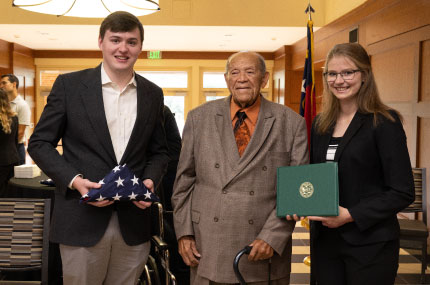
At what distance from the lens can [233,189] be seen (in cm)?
221

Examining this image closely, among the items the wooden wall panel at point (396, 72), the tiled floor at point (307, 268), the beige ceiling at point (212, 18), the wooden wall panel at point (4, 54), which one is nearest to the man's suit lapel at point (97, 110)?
the tiled floor at point (307, 268)

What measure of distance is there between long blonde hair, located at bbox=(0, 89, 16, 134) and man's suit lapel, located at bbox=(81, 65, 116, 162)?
355 centimetres

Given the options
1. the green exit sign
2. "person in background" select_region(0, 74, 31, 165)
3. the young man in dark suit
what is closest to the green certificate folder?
the young man in dark suit

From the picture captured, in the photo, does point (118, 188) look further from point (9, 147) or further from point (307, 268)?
point (9, 147)

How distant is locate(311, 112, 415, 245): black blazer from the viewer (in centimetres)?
206

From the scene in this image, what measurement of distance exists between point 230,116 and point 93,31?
8.90 metres

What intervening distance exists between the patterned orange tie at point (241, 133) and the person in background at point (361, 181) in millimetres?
348

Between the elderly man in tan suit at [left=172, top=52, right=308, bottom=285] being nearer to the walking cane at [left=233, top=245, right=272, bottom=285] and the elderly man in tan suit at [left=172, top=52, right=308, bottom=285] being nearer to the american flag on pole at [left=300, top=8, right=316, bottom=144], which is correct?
the walking cane at [left=233, top=245, right=272, bottom=285]

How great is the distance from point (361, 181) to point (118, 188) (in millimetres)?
1045

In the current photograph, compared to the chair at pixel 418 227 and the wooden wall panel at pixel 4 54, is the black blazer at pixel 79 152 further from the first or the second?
the wooden wall panel at pixel 4 54

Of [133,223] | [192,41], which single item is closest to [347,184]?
[133,223]

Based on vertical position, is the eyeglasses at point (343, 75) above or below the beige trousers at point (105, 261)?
above

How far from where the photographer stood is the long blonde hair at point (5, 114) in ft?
17.2

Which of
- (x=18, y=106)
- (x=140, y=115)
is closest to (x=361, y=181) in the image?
(x=140, y=115)
